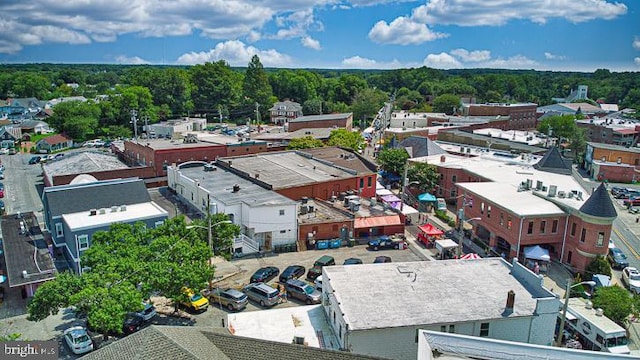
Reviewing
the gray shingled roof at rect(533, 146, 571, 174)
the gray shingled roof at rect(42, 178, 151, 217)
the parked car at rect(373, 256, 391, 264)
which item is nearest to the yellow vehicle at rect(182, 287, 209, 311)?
the parked car at rect(373, 256, 391, 264)

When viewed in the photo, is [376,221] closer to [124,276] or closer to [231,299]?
[231,299]

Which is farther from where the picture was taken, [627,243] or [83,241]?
[627,243]

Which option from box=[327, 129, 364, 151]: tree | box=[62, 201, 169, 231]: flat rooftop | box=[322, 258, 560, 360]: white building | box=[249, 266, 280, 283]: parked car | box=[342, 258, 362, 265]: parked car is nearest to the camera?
box=[322, 258, 560, 360]: white building

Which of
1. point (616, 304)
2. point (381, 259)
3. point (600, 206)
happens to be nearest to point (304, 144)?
point (381, 259)

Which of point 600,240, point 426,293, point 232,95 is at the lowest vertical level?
point 600,240

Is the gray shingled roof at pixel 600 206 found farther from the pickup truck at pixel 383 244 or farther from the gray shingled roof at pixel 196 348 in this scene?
the gray shingled roof at pixel 196 348

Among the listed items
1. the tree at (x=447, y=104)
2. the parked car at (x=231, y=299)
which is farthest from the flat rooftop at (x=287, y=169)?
the tree at (x=447, y=104)

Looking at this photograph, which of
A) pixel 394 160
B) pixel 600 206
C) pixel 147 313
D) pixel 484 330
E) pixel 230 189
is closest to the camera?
pixel 484 330

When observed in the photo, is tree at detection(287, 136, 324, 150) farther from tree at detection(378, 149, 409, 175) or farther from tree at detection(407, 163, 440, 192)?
tree at detection(407, 163, 440, 192)
